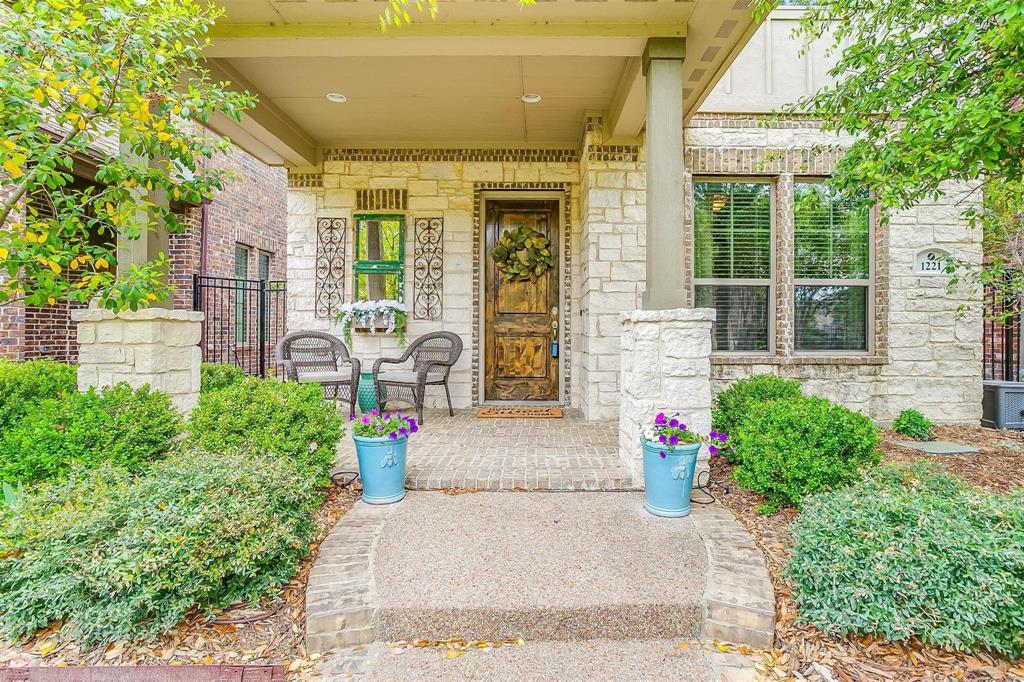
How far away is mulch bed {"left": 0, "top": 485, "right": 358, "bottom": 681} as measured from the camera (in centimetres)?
149

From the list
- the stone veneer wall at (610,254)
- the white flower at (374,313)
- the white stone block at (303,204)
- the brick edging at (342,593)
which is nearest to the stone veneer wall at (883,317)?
the stone veneer wall at (610,254)

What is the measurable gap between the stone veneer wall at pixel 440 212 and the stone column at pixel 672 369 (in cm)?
225

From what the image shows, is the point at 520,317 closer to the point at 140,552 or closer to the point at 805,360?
the point at 805,360

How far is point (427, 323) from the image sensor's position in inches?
196

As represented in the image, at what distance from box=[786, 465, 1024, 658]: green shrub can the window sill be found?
265 cm

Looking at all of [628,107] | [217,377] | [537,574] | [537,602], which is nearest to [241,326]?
[217,377]

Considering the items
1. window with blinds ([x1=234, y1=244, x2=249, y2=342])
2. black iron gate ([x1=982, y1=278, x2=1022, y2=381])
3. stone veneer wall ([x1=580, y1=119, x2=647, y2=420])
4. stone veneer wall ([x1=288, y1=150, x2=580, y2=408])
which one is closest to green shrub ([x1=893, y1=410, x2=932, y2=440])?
black iron gate ([x1=982, y1=278, x2=1022, y2=381])

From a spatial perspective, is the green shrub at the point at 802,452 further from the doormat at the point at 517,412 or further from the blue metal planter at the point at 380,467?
the doormat at the point at 517,412

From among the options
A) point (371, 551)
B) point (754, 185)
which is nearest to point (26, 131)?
point (371, 551)

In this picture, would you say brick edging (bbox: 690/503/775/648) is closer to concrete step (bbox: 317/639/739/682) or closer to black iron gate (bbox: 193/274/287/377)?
concrete step (bbox: 317/639/739/682)

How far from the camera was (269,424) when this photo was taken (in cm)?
241

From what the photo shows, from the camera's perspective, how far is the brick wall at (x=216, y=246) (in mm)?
4805

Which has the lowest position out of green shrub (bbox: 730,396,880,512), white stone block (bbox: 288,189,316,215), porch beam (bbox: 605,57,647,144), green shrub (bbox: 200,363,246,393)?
green shrub (bbox: 730,396,880,512)

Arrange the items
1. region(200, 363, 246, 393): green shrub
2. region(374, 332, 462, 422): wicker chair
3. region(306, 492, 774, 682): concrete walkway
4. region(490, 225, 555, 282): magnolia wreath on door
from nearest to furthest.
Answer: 1. region(306, 492, 774, 682): concrete walkway
2. region(200, 363, 246, 393): green shrub
3. region(374, 332, 462, 422): wicker chair
4. region(490, 225, 555, 282): magnolia wreath on door
